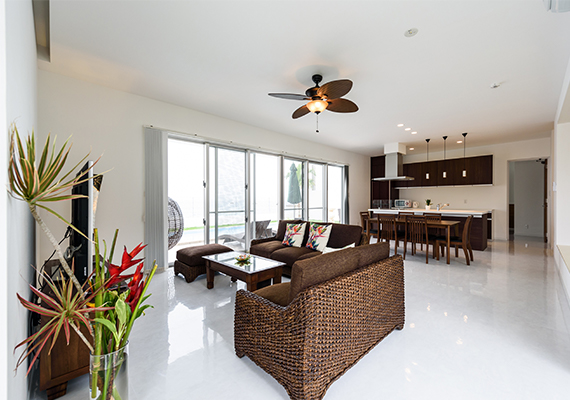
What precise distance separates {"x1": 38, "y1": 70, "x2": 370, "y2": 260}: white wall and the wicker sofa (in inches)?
107

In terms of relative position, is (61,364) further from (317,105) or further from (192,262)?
(317,105)

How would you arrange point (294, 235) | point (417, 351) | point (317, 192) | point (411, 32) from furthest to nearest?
point (317, 192) → point (294, 235) → point (411, 32) → point (417, 351)

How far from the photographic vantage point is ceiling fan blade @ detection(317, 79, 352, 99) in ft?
8.86

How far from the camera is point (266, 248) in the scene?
4.00 meters

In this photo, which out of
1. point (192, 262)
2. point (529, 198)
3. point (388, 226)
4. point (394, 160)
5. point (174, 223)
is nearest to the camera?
point (192, 262)

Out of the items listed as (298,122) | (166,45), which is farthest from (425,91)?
(166,45)

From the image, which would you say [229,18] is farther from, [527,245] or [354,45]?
[527,245]

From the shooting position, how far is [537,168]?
25.9 feet

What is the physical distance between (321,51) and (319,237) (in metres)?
2.47

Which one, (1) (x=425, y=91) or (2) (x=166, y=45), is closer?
(2) (x=166, y=45)

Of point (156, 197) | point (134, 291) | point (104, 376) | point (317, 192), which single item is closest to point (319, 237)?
point (156, 197)

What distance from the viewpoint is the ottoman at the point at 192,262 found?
3572 millimetres

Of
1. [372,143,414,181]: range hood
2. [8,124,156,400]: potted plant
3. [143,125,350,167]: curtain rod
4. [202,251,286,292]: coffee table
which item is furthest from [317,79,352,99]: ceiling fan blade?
[372,143,414,181]: range hood

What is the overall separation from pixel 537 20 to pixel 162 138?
4.60m
